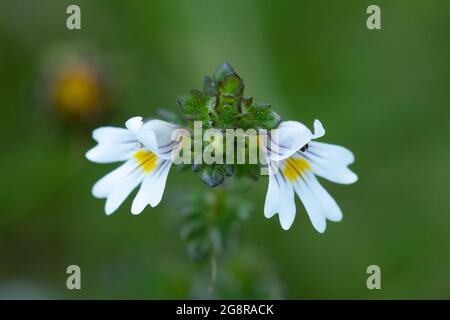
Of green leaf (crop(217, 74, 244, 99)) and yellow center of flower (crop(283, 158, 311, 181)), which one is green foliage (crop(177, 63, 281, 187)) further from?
yellow center of flower (crop(283, 158, 311, 181))

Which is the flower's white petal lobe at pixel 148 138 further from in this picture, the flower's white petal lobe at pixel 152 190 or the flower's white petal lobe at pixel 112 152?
the flower's white petal lobe at pixel 112 152

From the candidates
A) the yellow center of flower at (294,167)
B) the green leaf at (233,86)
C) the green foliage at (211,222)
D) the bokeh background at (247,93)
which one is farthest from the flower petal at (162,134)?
the bokeh background at (247,93)

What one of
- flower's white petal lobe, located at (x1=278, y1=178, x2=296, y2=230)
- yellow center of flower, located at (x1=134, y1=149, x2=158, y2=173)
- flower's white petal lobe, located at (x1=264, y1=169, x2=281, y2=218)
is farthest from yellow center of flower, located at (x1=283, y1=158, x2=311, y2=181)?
yellow center of flower, located at (x1=134, y1=149, x2=158, y2=173)

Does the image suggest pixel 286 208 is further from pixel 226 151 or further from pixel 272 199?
pixel 226 151

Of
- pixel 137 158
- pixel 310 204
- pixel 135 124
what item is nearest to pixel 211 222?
pixel 137 158

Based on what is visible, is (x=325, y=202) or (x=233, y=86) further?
(x=325, y=202)
